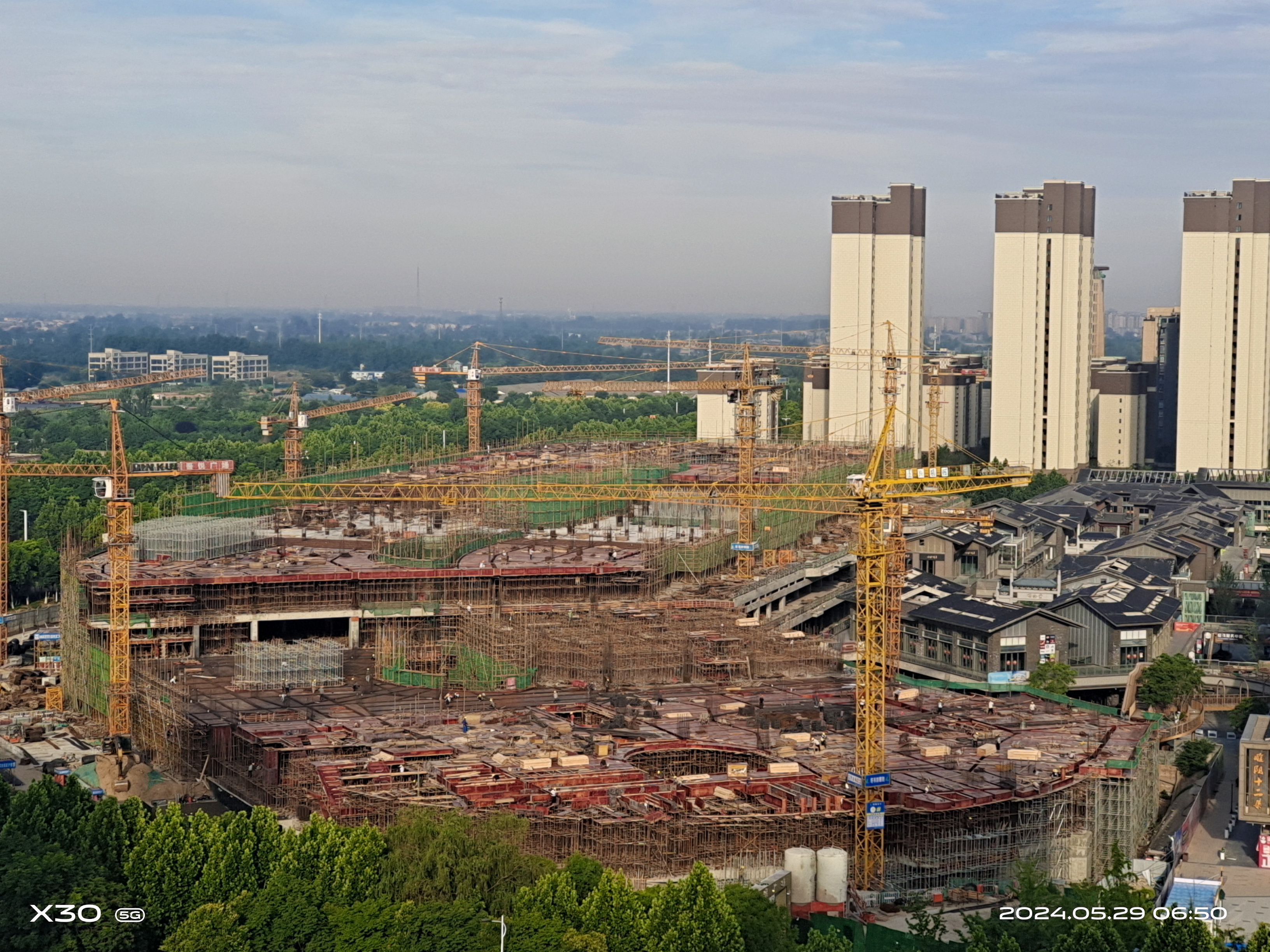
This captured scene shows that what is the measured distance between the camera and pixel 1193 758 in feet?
106

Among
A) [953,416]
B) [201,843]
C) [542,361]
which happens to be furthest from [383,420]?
[542,361]

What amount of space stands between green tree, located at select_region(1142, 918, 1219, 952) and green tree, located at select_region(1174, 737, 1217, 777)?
39.6 ft

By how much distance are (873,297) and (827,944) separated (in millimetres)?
55724

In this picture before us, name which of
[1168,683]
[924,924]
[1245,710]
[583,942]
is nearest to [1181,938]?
[924,924]

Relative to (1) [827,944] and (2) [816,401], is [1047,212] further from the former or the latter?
(1) [827,944]

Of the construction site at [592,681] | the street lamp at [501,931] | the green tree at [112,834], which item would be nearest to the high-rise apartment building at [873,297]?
the construction site at [592,681]

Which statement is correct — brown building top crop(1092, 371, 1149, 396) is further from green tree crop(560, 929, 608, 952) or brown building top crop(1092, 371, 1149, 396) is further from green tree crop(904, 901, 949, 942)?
green tree crop(560, 929, 608, 952)

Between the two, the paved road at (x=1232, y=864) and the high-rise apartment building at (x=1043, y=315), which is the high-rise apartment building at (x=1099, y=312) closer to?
the high-rise apartment building at (x=1043, y=315)

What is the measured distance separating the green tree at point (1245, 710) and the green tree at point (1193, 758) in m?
2.01

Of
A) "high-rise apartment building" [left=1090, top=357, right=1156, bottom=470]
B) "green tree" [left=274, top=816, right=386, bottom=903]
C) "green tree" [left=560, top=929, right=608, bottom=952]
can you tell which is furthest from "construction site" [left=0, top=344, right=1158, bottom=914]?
"high-rise apartment building" [left=1090, top=357, right=1156, bottom=470]

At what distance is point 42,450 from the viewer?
84.0m

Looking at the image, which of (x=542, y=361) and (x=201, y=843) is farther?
(x=542, y=361)

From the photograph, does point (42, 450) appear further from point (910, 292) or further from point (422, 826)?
point (422, 826)

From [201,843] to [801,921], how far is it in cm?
795
